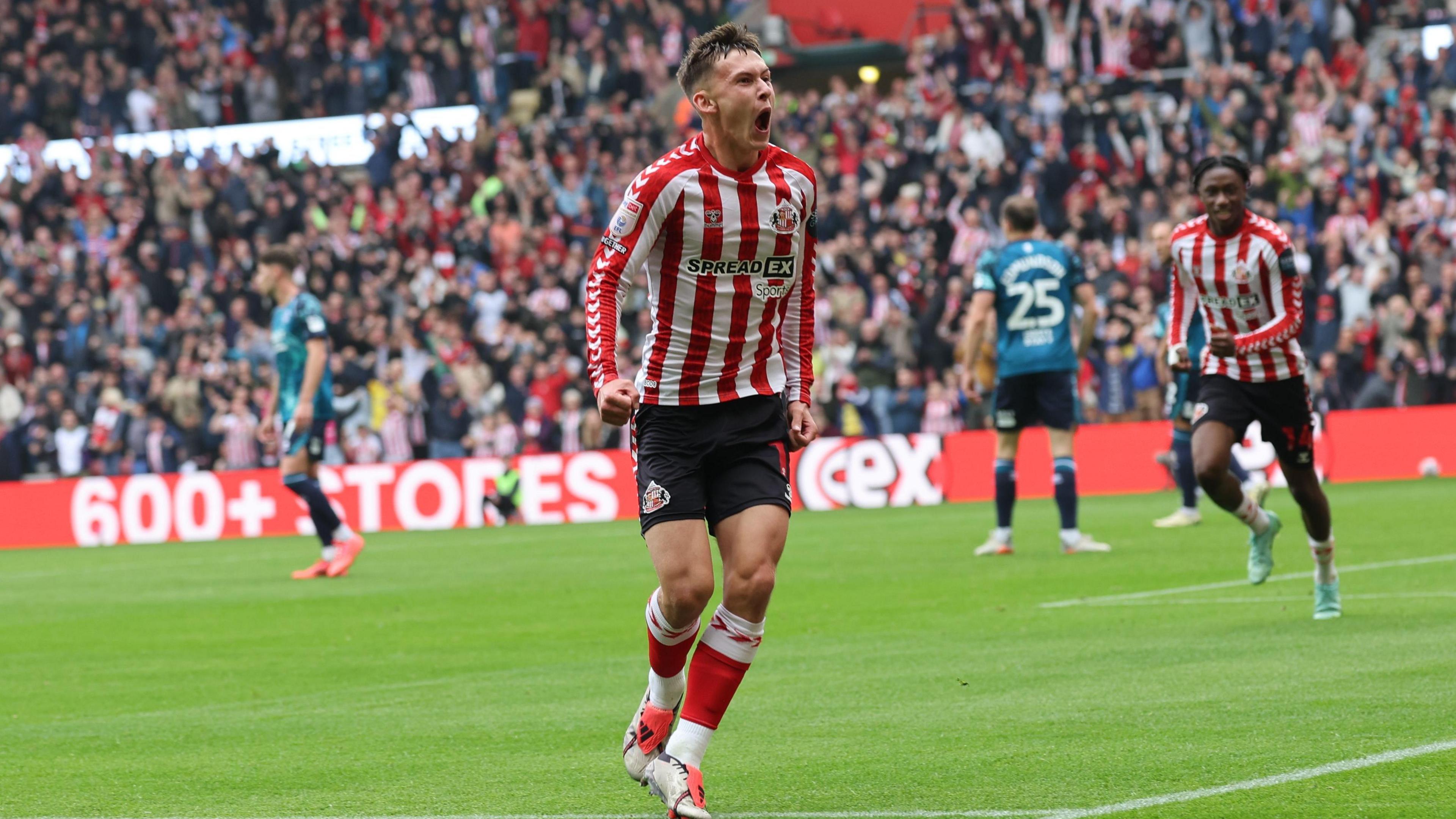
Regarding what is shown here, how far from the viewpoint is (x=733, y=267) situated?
221 inches

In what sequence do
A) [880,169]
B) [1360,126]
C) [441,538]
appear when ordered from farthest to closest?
[880,169] → [1360,126] → [441,538]

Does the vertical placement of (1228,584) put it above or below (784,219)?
below

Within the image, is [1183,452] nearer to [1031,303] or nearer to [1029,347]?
[1029,347]

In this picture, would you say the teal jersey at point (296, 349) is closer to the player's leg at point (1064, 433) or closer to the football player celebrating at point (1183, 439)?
the player's leg at point (1064, 433)

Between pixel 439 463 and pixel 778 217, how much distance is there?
17855 mm

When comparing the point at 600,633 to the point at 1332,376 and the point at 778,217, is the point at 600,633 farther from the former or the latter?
the point at 1332,376

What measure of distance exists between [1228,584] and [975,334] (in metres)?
3.26

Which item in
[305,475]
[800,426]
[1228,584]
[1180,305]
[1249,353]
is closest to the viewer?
[800,426]

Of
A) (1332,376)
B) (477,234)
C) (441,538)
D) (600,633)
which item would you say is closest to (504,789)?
(600,633)

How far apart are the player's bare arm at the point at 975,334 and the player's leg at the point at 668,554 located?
8.11 meters

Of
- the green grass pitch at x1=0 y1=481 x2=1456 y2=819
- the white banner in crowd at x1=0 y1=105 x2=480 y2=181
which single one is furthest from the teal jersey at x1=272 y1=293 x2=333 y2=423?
the white banner in crowd at x1=0 y1=105 x2=480 y2=181

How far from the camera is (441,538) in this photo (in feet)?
66.8

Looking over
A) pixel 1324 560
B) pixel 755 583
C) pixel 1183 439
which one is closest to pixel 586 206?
pixel 1183 439

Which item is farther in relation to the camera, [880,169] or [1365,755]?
[880,169]
